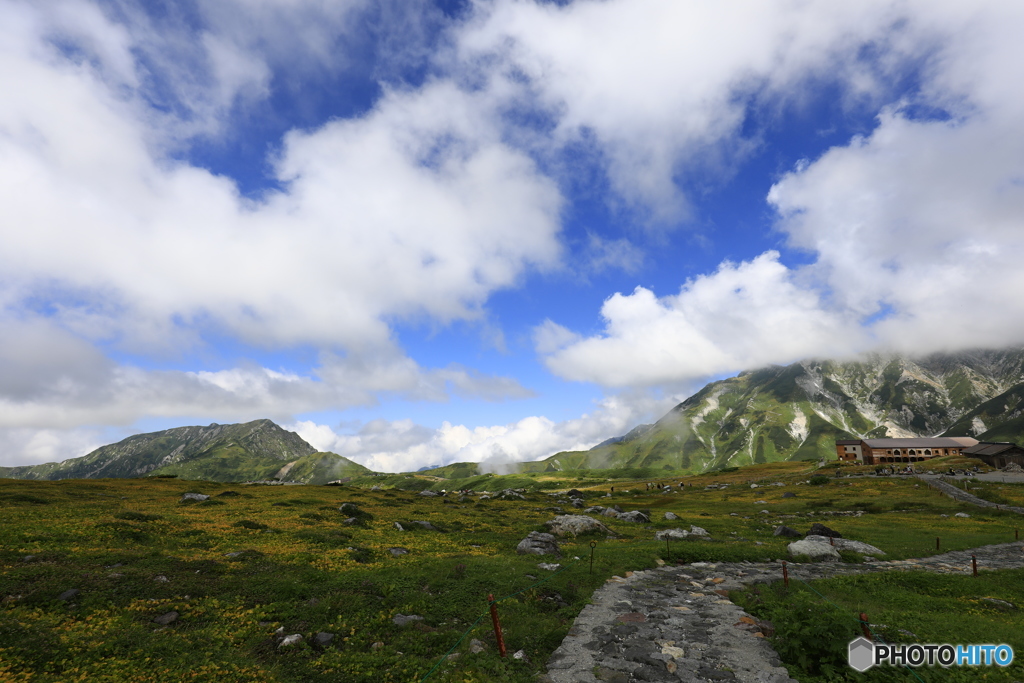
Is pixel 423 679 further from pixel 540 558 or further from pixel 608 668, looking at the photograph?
pixel 540 558

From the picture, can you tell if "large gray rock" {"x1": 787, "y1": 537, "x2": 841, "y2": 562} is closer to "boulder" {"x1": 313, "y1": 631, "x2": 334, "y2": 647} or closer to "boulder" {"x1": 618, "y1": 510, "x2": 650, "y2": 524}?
"boulder" {"x1": 618, "y1": 510, "x2": 650, "y2": 524}

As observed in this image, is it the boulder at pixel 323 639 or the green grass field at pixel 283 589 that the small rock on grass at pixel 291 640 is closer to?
the green grass field at pixel 283 589

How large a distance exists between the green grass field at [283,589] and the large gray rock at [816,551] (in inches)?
51.9

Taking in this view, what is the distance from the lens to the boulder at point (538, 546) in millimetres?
32438

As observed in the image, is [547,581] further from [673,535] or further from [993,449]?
[993,449]

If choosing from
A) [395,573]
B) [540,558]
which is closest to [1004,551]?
[540,558]

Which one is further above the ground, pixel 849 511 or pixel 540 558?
pixel 540 558

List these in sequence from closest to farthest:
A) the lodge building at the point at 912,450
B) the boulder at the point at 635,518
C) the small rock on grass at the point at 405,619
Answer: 1. the small rock on grass at the point at 405,619
2. the boulder at the point at 635,518
3. the lodge building at the point at 912,450

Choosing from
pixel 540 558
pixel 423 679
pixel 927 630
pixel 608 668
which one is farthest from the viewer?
pixel 540 558

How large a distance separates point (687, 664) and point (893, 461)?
808ft

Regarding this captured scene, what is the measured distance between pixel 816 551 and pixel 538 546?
874 inches

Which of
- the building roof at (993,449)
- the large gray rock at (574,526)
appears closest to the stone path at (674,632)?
the large gray rock at (574,526)

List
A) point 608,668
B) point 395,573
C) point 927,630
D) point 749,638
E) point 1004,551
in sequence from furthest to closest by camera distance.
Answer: point 1004,551 → point 395,573 → point 749,638 → point 927,630 → point 608,668

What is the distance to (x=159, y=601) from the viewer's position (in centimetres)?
1911
